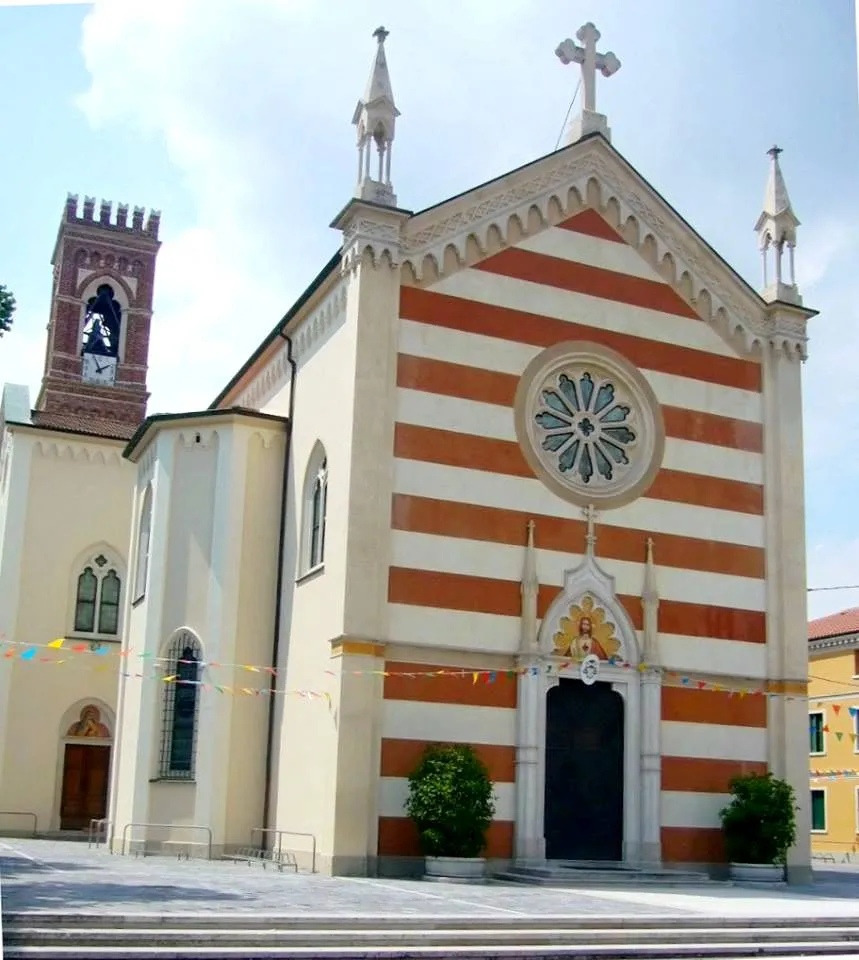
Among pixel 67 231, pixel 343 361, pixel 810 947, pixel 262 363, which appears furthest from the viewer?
pixel 67 231

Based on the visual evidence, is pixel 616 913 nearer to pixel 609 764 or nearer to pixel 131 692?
pixel 609 764

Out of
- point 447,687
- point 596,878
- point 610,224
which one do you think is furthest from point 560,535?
point 610,224

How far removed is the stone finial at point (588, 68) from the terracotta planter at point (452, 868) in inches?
575

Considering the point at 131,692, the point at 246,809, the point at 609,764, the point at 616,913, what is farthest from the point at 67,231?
the point at 616,913

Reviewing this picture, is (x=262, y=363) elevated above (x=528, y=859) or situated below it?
above

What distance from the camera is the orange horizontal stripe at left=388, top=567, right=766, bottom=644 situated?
22.4m

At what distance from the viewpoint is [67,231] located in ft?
145

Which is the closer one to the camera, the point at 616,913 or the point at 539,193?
the point at 616,913

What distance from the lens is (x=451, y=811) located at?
2069 cm

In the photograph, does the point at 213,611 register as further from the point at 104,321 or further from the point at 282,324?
Result: the point at 104,321

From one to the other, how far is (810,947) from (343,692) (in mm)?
8923

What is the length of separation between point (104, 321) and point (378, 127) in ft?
75.1

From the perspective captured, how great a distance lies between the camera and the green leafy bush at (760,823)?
23422mm

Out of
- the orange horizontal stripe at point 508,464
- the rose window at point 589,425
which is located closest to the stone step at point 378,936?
the orange horizontal stripe at point 508,464
